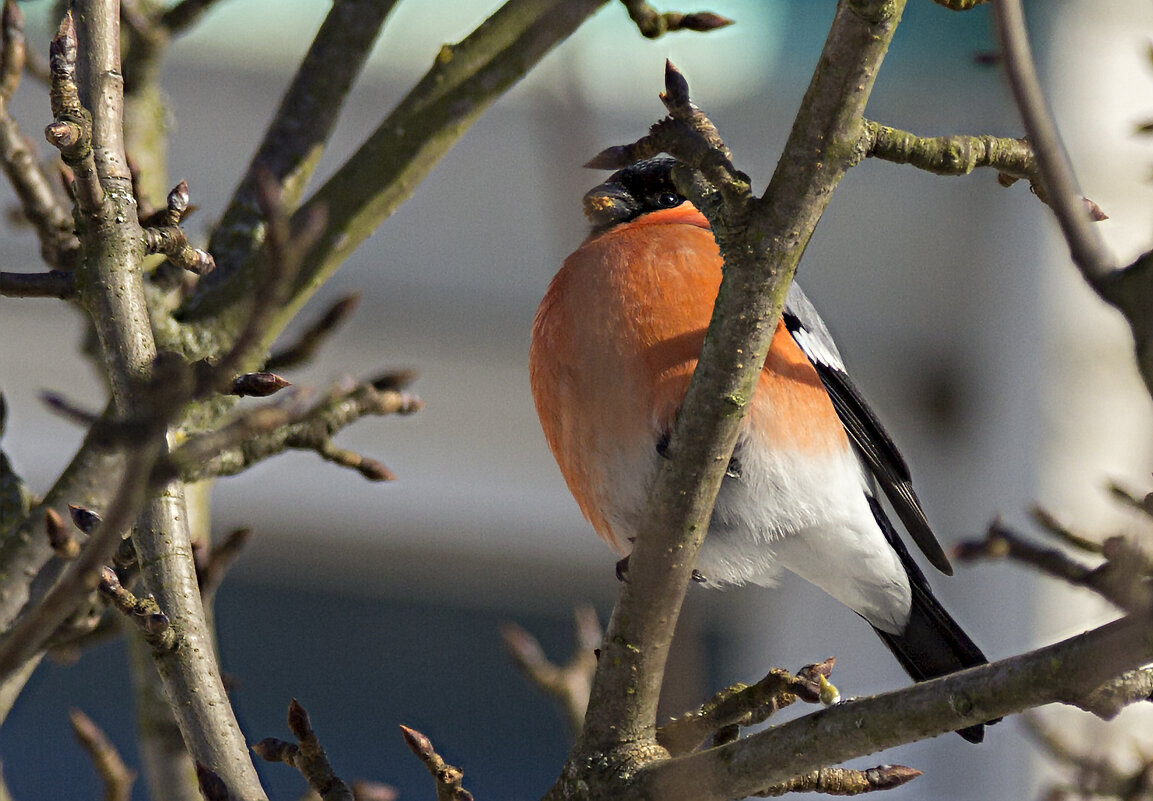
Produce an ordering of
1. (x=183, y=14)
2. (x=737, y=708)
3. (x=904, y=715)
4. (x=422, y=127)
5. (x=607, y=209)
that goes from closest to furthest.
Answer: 1. (x=904, y=715)
2. (x=737, y=708)
3. (x=422, y=127)
4. (x=183, y=14)
5. (x=607, y=209)

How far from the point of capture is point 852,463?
2838mm

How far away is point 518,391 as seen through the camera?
7816 mm

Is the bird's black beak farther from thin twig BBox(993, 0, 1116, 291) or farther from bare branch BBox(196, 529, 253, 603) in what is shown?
thin twig BBox(993, 0, 1116, 291)

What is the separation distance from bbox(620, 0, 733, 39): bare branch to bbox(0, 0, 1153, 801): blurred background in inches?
185

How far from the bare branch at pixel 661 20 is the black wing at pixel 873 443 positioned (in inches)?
26.1

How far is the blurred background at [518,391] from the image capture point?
22.3 ft

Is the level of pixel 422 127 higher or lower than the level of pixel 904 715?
higher

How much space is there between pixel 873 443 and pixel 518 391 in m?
5.10

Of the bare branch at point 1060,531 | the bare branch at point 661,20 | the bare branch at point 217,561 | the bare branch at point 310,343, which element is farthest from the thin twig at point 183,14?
the bare branch at point 1060,531

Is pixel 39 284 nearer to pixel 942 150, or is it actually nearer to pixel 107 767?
pixel 107 767

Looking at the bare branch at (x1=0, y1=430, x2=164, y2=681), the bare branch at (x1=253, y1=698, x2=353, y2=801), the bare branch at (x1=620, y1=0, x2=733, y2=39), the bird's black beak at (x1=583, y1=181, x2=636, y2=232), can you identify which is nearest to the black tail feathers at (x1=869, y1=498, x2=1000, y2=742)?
the bird's black beak at (x1=583, y1=181, x2=636, y2=232)

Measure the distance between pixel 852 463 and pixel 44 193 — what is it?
1.72 meters

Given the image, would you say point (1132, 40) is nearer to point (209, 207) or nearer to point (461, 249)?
point (461, 249)

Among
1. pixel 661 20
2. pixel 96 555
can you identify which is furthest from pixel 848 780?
pixel 661 20
